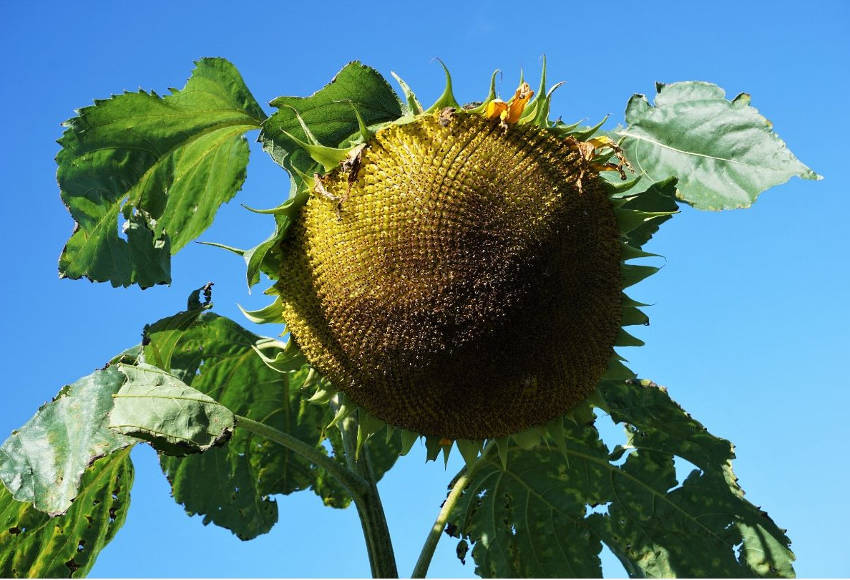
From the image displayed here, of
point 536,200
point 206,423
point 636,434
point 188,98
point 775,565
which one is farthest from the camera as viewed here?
point 636,434

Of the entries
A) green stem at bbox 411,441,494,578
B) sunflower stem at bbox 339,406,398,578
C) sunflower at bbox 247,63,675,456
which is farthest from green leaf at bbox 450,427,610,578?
sunflower at bbox 247,63,675,456

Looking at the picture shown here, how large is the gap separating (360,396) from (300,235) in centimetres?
65

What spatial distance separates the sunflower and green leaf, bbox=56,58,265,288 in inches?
35.1

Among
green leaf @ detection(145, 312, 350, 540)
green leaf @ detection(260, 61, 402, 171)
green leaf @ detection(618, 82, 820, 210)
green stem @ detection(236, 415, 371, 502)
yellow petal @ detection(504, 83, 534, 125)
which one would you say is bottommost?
green stem @ detection(236, 415, 371, 502)

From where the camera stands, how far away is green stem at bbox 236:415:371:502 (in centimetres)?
407

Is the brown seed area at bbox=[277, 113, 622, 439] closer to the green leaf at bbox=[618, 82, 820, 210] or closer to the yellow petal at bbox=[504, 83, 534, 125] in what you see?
the yellow petal at bbox=[504, 83, 534, 125]

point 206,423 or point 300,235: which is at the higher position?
point 300,235

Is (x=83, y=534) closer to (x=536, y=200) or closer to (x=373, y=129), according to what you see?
(x=373, y=129)

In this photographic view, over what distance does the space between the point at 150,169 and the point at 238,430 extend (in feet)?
4.75

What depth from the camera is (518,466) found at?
187 inches

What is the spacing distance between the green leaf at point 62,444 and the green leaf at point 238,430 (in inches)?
29.7

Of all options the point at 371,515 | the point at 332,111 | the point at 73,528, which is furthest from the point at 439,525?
the point at 332,111

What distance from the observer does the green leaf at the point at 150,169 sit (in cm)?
414

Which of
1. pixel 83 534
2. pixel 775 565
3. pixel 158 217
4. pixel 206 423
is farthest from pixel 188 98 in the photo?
pixel 775 565
